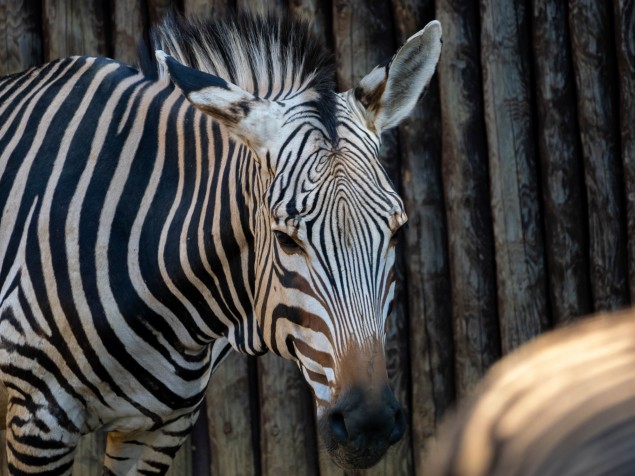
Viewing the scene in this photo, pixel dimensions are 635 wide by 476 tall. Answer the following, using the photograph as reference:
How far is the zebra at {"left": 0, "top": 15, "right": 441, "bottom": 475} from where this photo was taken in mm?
2865

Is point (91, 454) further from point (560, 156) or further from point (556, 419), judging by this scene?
point (556, 419)

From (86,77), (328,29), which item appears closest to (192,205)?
(86,77)

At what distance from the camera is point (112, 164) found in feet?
11.0

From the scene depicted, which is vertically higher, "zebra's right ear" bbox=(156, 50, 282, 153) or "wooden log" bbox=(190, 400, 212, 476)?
"zebra's right ear" bbox=(156, 50, 282, 153)

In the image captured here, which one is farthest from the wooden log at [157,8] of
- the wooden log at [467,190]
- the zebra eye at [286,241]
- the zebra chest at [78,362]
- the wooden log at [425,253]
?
the zebra eye at [286,241]

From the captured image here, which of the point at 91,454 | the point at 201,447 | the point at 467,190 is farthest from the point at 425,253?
the point at 91,454

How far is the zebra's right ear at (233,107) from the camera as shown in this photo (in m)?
3.00

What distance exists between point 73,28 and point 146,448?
2.48m

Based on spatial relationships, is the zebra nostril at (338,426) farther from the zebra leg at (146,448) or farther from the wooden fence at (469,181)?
the wooden fence at (469,181)

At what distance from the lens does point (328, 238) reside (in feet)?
A: 8.96

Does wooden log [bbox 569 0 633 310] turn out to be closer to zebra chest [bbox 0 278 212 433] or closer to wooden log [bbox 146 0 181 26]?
wooden log [bbox 146 0 181 26]

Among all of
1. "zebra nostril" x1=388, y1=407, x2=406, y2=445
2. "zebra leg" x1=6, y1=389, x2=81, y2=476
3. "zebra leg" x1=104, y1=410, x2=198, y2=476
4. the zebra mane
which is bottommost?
"zebra leg" x1=104, y1=410, x2=198, y2=476

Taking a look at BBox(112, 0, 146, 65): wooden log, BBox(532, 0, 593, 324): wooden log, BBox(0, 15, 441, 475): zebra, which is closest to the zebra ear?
BBox(0, 15, 441, 475): zebra

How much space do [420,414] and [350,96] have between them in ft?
8.12
